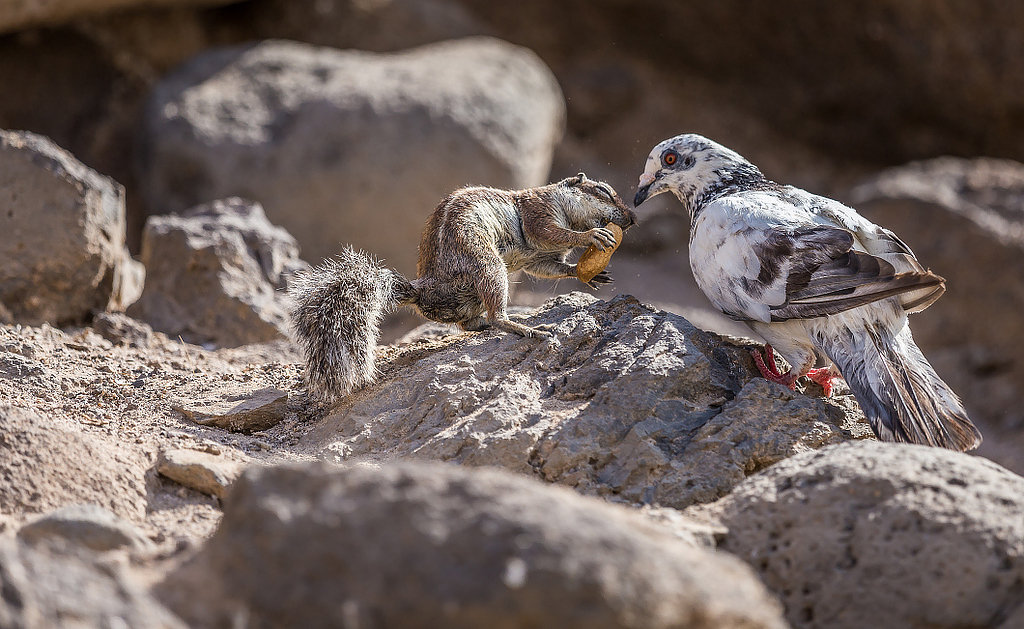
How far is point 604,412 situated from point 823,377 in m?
1.40

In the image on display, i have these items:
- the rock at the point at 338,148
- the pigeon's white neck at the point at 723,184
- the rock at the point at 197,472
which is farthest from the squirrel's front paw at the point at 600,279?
the rock at the point at 338,148

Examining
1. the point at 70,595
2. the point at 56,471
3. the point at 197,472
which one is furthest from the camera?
the point at 197,472

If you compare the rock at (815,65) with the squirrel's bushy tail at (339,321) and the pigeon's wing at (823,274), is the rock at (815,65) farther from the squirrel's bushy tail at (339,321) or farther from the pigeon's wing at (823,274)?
the squirrel's bushy tail at (339,321)

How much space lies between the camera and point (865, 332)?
482 cm

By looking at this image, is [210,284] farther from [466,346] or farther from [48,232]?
[466,346]

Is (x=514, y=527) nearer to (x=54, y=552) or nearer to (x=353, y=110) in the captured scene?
Result: (x=54, y=552)

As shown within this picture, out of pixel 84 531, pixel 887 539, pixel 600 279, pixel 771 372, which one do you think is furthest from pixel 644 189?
pixel 84 531

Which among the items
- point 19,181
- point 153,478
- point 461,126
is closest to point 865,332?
point 153,478

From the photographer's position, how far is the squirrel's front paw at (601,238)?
5.43m

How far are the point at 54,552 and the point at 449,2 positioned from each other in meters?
12.9

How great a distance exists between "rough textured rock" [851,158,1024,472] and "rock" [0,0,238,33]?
8.68 metres

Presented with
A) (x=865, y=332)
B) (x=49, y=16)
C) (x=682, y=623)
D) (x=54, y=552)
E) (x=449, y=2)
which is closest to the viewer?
(x=682, y=623)

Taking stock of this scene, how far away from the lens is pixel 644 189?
240 inches

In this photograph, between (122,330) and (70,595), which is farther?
(122,330)
